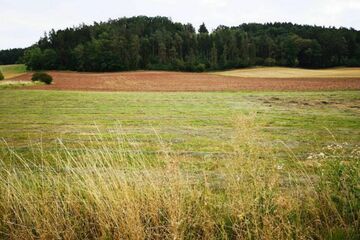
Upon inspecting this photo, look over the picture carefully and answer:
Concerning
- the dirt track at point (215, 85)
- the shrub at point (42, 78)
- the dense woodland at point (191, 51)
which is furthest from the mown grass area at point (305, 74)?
the shrub at point (42, 78)

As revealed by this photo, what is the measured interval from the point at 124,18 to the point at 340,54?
107607 millimetres

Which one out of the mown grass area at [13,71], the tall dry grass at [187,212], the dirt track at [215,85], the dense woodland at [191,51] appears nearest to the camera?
the tall dry grass at [187,212]

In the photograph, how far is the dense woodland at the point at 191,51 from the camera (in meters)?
110

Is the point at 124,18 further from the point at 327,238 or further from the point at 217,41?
the point at 327,238

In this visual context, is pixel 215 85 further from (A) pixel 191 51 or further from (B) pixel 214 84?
(A) pixel 191 51

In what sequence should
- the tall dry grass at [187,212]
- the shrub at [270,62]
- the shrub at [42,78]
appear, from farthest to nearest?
1. the shrub at [270,62]
2. the shrub at [42,78]
3. the tall dry grass at [187,212]

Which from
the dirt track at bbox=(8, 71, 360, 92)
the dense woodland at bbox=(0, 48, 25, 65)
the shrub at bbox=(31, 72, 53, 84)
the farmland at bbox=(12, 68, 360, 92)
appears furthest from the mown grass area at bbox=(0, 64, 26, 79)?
the dense woodland at bbox=(0, 48, 25, 65)

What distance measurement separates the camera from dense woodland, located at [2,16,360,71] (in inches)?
4313

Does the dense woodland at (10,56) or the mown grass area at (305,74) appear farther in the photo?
the dense woodland at (10,56)

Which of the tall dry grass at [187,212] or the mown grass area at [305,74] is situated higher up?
the tall dry grass at [187,212]

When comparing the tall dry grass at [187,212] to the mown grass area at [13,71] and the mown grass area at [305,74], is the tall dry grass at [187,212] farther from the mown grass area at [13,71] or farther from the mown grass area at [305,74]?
the mown grass area at [13,71]

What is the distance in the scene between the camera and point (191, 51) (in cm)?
12344

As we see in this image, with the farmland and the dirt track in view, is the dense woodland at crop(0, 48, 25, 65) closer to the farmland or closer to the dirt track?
the farmland

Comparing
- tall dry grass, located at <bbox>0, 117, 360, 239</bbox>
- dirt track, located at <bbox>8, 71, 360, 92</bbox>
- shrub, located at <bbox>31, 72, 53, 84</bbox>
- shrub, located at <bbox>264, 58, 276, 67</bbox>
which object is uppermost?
shrub, located at <bbox>264, 58, 276, 67</bbox>
